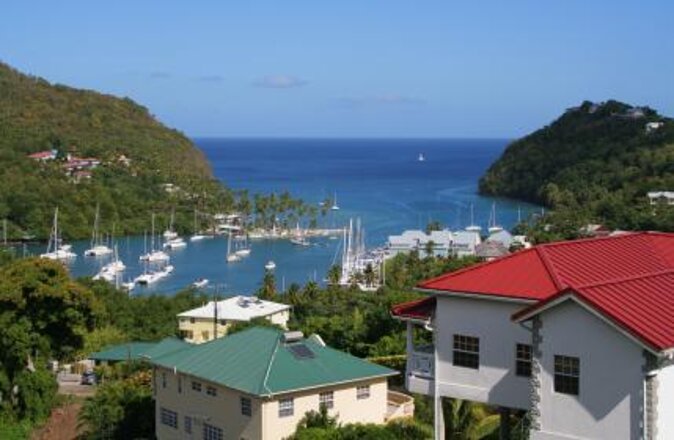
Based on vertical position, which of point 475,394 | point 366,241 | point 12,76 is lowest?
point 366,241

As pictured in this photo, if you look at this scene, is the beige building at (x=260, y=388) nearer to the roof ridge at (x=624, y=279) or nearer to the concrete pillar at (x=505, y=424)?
the concrete pillar at (x=505, y=424)

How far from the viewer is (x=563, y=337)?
11.4 meters

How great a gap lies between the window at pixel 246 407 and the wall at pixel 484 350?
525 centimetres

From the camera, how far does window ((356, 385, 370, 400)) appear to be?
18.8 metres

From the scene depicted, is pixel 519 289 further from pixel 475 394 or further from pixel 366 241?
pixel 366 241

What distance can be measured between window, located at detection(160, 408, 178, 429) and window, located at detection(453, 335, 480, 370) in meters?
8.24

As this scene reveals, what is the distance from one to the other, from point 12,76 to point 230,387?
130 metres

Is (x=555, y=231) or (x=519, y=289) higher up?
(x=519, y=289)

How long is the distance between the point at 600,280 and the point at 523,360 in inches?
50.7

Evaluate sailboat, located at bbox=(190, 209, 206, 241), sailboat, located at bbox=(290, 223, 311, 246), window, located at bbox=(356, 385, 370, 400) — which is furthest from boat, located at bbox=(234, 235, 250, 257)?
window, located at bbox=(356, 385, 370, 400)

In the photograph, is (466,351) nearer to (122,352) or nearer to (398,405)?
(398,405)

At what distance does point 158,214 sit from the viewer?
311ft

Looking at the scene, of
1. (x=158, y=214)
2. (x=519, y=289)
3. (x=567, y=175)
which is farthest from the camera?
(x=567, y=175)

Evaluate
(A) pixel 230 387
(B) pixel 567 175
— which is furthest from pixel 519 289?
(B) pixel 567 175
